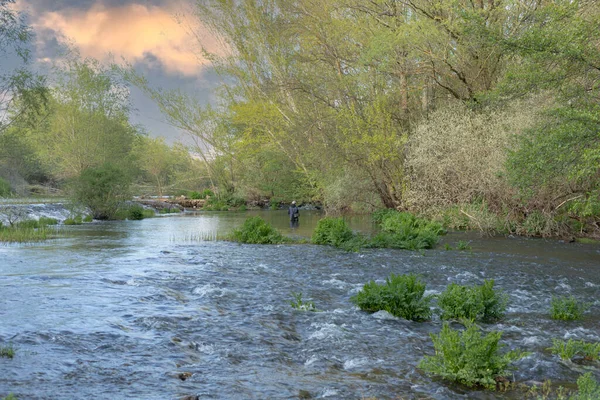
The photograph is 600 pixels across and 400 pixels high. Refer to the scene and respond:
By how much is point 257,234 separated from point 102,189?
1604cm

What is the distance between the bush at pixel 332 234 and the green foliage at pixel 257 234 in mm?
1461

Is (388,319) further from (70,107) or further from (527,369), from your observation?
(70,107)

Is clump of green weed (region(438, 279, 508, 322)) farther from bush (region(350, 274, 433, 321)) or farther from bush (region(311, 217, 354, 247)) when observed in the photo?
bush (region(311, 217, 354, 247))

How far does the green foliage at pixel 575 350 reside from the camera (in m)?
6.29

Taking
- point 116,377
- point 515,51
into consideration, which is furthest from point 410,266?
point 116,377

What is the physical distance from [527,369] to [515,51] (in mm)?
11690

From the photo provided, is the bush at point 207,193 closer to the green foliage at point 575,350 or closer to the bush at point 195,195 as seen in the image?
the bush at point 195,195

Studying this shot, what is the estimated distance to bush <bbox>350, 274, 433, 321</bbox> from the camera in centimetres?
844

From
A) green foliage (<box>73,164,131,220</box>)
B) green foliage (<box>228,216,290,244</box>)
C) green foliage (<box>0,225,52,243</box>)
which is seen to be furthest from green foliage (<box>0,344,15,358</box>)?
green foliage (<box>73,164,131,220</box>)

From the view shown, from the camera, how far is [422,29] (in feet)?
73.2

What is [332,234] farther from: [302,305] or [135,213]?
[135,213]

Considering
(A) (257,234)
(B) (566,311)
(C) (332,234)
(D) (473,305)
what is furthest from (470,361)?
(A) (257,234)

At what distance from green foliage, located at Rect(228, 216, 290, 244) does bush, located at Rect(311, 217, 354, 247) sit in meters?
1.46

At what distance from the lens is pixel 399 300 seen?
8.57m
